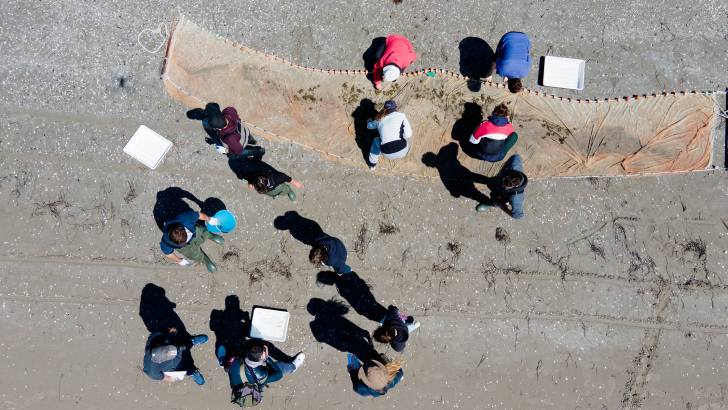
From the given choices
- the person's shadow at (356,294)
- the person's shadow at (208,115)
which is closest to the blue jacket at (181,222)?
the person's shadow at (208,115)

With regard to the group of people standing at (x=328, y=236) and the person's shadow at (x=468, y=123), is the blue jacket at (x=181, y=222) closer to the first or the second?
the group of people standing at (x=328, y=236)

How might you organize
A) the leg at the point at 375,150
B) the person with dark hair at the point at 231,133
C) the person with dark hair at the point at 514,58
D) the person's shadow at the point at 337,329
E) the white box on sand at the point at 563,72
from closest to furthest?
the person with dark hair at the point at 231,133 < the leg at the point at 375,150 < the person with dark hair at the point at 514,58 < the person's shadow at the point at 337,329 < the white box on sand at the point at 563,72

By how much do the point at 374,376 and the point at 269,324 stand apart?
205 centimetres

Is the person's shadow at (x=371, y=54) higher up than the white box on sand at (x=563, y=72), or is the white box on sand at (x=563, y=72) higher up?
the white box on sand at (x=563, y=72)

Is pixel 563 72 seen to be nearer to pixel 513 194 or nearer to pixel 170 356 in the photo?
pixel 513 194

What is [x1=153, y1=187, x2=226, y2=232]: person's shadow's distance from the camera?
6035mm

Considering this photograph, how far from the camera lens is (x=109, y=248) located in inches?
236

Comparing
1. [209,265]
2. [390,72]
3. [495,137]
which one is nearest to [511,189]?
[495,137]

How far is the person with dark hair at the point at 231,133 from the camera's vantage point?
4887 mm

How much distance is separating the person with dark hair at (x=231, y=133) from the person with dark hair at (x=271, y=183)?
644 millimetres

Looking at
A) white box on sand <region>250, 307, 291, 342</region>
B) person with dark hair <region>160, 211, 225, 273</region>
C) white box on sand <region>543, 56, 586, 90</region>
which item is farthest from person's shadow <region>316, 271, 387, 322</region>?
white box on sand <region>543, 56, 586, 90</region>

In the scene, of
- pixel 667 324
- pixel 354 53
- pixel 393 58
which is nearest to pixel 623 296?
pixel 667 324

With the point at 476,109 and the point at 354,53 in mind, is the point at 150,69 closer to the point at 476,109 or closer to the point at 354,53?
the point at 354,53

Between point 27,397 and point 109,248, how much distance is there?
9.05ft
